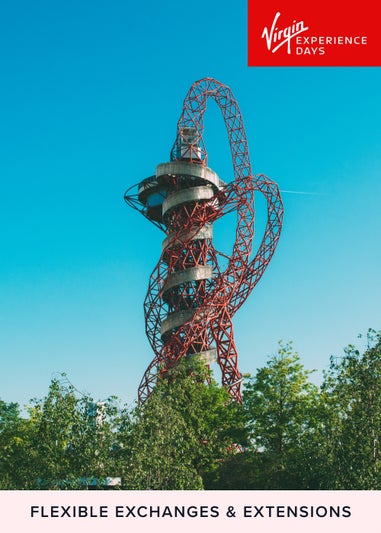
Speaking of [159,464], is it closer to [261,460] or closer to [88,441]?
[88,441]

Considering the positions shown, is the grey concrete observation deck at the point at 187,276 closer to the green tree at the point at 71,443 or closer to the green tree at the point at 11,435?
the green tree at the point at 11,435

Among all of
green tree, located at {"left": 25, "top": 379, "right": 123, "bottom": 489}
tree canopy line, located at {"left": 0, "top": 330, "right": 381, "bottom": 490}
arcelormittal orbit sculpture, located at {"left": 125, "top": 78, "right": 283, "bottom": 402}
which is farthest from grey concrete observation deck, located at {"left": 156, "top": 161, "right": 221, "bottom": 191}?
green tree, located at {"left": 25, "top": 379, "right": 123, "bottom": 489}

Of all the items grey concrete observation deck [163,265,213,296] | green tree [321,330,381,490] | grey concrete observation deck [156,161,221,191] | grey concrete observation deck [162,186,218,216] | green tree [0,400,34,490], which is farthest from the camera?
grey concrete observation deck [156,161,221,191]

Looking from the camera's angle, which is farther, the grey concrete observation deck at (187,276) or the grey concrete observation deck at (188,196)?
the grey concrete observation deck at (188,196)

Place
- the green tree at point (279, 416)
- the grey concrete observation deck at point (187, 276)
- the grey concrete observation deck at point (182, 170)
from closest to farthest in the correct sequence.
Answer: the green tree at point (279, 416), the grey concrete observation deck at point (187, 276), the grey concrete observation deck at point (182, 170)

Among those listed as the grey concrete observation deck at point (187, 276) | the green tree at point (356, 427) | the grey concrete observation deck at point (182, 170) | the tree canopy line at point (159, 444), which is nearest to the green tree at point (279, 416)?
the tree canopy line at point (159, 444)

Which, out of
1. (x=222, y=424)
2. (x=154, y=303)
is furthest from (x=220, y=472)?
(x=154, y=303)

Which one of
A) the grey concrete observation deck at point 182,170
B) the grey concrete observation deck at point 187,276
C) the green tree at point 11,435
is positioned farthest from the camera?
the grey concrete observation deck at point 182,170

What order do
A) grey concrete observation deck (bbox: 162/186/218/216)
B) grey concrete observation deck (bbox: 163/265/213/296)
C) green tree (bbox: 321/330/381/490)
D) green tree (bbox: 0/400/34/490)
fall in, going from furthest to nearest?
grey concrete observation deck (bbox: 162/186/218/216)
grey concrete observation deck (bbox: 163/265/213/296)
green tree (bbox: 0/400/34/490)
green tree (bbox: 321/330/381/490)

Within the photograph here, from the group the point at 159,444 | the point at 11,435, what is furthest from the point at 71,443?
the point at 11,435

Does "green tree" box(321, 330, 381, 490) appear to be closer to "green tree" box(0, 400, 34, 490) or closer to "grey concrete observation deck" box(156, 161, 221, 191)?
"green tree" box(0, 400, 34, 490)

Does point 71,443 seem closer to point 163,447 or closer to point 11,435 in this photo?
point 163,447

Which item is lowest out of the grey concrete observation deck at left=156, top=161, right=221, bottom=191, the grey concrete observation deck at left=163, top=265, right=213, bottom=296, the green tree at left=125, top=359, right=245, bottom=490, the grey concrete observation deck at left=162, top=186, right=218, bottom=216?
the green tree at left=125, top=359, right=245, bottom=490

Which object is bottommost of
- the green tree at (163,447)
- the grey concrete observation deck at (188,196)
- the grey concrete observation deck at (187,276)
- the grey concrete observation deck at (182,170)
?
the green tree at (163,447)
